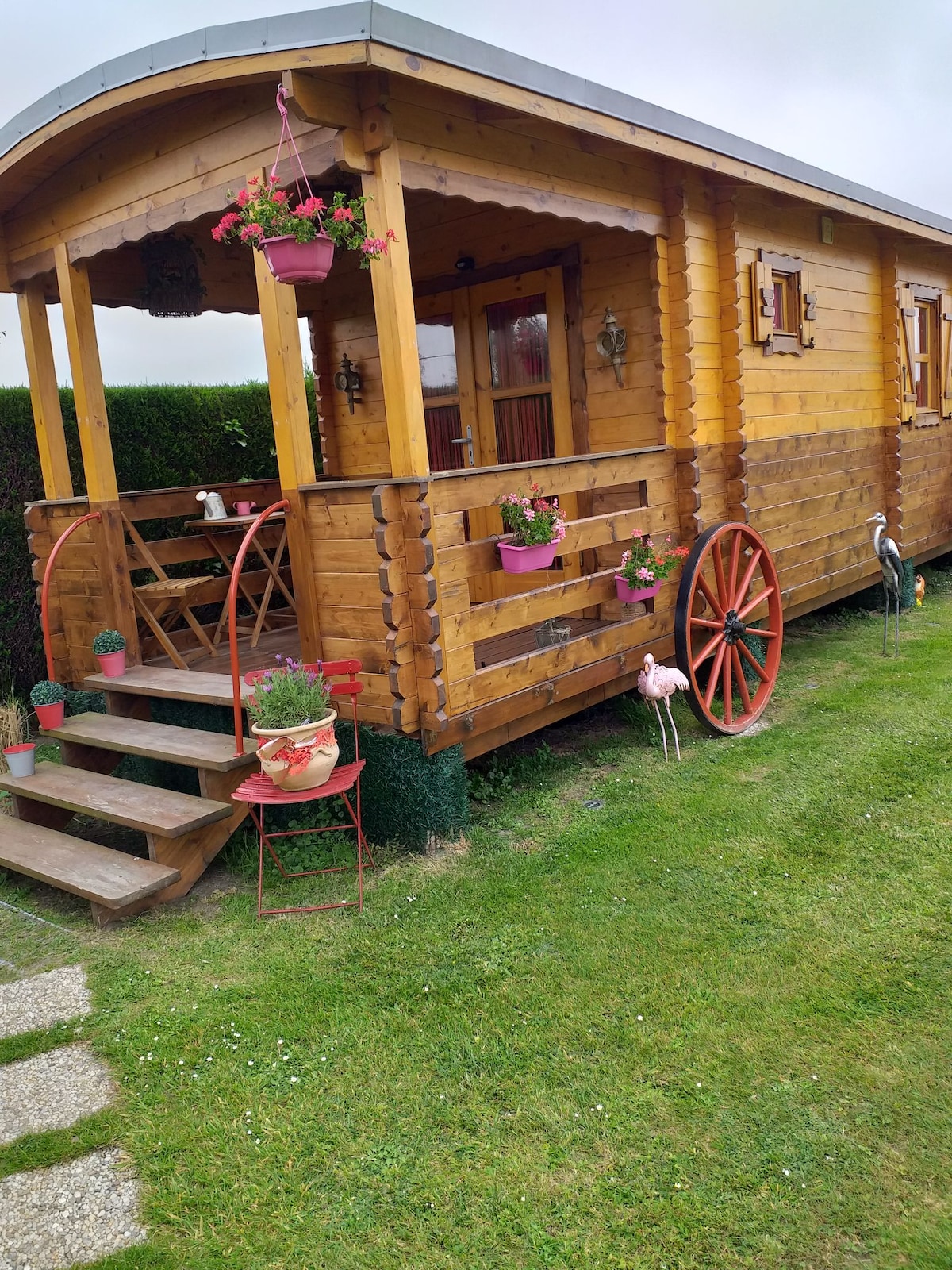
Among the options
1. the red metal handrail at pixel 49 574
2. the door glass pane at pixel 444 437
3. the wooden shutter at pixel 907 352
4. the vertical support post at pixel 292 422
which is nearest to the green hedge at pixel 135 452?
the red metal handrail at pixel 49 574

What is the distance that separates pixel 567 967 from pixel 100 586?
3.49 metres

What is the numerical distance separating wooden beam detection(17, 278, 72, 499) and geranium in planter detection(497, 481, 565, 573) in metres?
2.86

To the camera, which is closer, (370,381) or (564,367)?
(564,367)

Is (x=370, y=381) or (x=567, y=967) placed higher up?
(x=370, y=381)

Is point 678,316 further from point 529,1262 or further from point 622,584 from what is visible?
point 529,1262

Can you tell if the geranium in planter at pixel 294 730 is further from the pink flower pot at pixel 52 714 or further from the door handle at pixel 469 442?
the door handle at pixel 469 442

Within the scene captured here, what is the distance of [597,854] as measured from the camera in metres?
4.13

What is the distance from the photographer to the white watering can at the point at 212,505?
6219 mm

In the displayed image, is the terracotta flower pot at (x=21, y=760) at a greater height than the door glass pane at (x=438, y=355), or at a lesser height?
lesser

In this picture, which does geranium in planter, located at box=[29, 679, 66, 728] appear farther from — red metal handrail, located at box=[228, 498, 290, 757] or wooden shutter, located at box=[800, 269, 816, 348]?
wooden shutter, located at box=[800, 269, 816, 348]

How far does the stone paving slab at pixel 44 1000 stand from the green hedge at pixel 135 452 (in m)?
3.66

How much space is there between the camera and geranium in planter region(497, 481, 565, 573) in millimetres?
4488

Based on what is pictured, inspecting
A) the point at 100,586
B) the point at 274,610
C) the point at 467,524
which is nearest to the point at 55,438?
the point at 100,586

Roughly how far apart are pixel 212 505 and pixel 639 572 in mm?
2759
